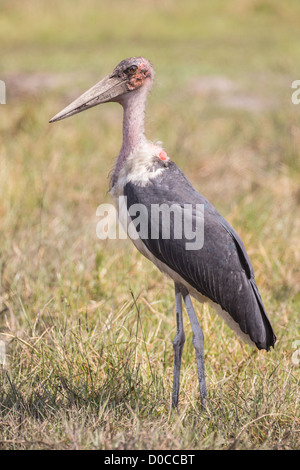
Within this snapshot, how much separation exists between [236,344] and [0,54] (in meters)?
13.4

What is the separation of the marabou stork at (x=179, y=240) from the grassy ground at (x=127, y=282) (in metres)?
0.18

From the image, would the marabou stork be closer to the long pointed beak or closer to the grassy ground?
the long pointed beak

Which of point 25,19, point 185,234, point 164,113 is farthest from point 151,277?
point 25,19

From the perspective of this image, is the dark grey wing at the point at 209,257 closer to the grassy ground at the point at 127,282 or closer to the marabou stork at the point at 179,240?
the marabou stork at the point at 179,240

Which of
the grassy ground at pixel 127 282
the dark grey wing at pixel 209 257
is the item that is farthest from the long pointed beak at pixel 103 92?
the dark grey wing at pixel 209 257

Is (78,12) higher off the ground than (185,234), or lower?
higher

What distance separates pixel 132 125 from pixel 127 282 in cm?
145

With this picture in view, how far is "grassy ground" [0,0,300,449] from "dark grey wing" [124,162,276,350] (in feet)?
0.96

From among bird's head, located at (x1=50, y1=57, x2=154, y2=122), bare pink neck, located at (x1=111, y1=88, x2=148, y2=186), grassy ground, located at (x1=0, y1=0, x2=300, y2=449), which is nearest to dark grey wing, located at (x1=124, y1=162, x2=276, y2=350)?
bare pink neck, located at (x1=111, y1=88, x2=148, y2=186)

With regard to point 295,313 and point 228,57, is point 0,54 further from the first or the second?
point 295,313

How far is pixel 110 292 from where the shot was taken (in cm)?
452

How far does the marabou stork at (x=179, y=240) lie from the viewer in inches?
127

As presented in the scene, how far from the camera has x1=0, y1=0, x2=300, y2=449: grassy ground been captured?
3002 millimetres
